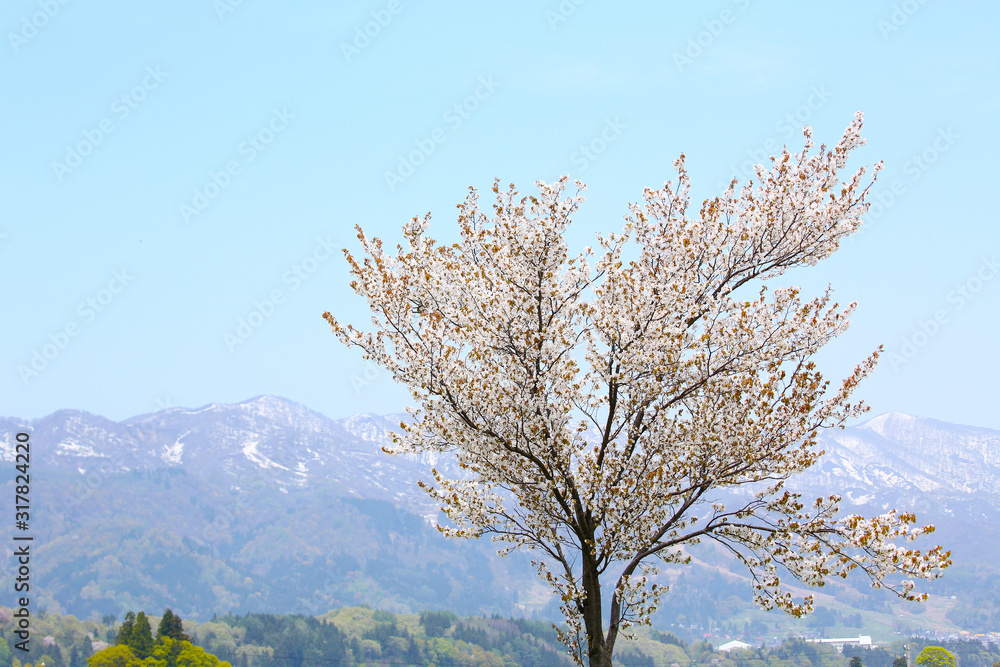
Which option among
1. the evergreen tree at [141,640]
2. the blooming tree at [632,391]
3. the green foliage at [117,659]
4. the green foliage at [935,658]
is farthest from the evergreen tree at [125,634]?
the green foliage at [935,658]

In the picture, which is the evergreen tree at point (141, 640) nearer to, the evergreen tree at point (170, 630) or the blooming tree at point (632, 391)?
the evergreen tree at point (170, 630)

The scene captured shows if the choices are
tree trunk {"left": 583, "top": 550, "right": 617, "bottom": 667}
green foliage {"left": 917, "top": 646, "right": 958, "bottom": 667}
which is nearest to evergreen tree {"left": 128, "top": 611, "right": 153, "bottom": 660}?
tree trunk {"left": 583, "top": 550, "right": 617, "bottom": 667}

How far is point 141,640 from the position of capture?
371 feet

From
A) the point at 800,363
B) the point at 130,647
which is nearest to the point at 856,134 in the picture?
the point at 800,363

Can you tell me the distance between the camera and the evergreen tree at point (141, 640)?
111m

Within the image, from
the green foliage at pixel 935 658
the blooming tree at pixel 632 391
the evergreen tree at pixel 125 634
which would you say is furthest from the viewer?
the green foliage at pixel 935 658

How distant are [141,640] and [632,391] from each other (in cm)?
11881

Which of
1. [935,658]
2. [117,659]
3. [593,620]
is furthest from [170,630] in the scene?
[935,658]

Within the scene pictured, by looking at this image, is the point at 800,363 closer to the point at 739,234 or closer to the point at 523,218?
the point at 739,234

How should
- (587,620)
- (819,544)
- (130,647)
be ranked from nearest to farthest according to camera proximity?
1. (819,544)
2. (587,620)
3. (130,647)

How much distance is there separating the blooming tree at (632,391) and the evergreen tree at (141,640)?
115 meters

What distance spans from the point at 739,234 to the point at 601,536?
464 cm

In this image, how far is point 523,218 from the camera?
11.8m

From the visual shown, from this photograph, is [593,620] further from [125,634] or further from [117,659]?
[125,634]
